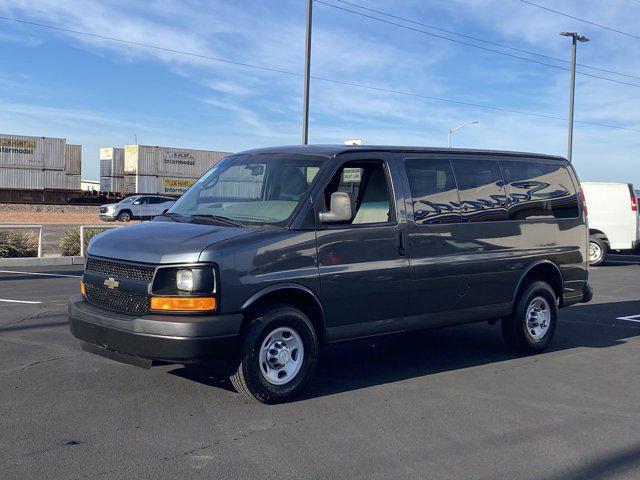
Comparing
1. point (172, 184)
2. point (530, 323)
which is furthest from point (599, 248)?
point (172, 184)

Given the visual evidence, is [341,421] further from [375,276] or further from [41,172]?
[41,172]

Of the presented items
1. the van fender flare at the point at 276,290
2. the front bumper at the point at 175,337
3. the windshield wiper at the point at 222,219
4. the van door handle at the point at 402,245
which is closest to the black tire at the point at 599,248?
the van door handle at the point at 402,245

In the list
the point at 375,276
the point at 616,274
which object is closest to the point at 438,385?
the point at 375,276

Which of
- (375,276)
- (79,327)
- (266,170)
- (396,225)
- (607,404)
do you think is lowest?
(607,404)

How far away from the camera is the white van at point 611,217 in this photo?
19.7 metres

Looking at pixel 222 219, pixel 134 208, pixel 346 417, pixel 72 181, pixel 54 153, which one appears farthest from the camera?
pixel 72 181

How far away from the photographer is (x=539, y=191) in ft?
26.5

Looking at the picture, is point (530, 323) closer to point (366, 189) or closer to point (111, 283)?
point (366, 189)

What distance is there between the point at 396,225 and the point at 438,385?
4.90 ft

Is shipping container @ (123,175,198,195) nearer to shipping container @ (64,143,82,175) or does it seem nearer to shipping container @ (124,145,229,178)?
shipping container @ (124,145,229,178)

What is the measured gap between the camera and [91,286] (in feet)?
19.5

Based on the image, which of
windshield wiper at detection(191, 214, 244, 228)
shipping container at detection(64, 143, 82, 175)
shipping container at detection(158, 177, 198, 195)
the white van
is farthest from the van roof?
shipping container at detection(64, 143, 82, 175)

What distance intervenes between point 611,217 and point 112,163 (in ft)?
143

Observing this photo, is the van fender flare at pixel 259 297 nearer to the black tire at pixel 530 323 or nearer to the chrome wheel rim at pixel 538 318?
the black tire at pixel 530 323
